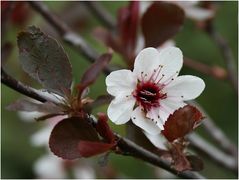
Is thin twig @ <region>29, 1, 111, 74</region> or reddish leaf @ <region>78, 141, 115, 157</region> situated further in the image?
thin twig @ <region>29, 1, 111, 74</region>

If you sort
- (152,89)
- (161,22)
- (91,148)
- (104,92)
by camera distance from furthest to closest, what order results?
(104,92) < (161,22) < (152,89) < (91,148)

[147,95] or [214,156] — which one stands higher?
[147,95]

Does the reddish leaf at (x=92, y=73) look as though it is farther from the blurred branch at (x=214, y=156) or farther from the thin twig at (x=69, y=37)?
the blurred branch at (x=214, y=156)

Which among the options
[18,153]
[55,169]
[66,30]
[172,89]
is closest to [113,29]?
[66,30]

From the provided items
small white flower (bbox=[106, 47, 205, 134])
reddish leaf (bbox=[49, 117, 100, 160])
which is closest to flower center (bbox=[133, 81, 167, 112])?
small white flower (bbox=[106, 47, 205, 134])

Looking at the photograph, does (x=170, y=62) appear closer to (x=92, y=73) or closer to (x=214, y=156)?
(x=92, y=73)

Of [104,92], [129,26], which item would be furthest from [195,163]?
[104,92]

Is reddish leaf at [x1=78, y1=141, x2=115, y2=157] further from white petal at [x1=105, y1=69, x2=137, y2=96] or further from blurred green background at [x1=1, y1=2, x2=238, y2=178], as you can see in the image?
blurred green background at [x1=1, y1=2, x2=238, y2=178]

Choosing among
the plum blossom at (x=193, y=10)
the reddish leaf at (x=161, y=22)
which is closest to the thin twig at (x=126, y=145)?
the reddish leaf at (x=161, y=22)
